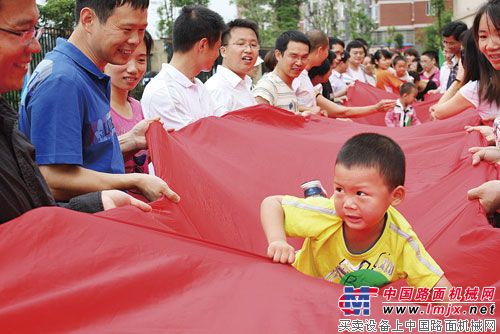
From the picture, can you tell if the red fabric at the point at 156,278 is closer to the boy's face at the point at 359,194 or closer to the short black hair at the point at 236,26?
the boy's face at the point at 359,194

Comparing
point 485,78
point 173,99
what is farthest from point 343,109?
point 173,99

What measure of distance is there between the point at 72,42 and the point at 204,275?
4.66 feet

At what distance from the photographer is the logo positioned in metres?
2.23

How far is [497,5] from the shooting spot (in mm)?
4465

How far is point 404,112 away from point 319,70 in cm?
191

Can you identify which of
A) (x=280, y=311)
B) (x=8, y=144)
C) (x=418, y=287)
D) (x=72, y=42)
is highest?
(x=72, y=42)

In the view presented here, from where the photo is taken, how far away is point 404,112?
9.75 m

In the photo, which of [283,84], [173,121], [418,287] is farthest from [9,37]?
[283,84]

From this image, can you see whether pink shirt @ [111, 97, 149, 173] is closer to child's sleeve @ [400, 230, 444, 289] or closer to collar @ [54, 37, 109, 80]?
collar @ [54, 37, 109, 80]

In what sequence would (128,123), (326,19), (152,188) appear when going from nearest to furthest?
(152,188) < (128,123) < (326,19)

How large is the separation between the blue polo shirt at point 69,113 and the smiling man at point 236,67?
2.58 metres

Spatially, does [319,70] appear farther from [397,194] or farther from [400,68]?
[400,68]

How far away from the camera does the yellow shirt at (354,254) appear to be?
2.93 meters

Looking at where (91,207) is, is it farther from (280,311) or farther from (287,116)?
(287,116)
